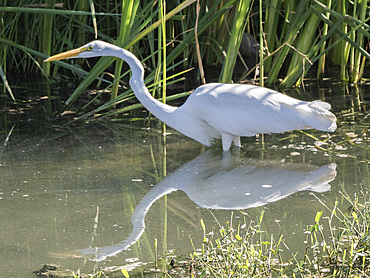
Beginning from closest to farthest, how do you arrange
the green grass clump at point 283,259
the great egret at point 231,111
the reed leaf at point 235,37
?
1. the green grass clump at point 283,259
2. the great egret at point 231,111
3. the reed leaf at point 235,37

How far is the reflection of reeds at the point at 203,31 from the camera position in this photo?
16.0 feet

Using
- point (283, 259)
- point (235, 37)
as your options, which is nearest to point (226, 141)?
point (235, 37)

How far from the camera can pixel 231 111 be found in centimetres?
431

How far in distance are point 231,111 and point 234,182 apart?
67 cm

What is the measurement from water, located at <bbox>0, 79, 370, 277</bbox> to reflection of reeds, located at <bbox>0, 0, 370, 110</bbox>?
0.56m

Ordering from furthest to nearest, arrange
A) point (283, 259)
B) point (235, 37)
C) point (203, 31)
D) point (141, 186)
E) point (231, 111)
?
point (203, 31) < point (235, 37) < point (231, 111) < point (141, 186) < point (283, 259)

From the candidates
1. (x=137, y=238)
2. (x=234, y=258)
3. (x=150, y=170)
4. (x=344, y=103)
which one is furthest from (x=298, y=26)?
(x=234, y=258)

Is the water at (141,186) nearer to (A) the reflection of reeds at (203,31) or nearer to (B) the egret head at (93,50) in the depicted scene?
(A) the reflection of reeds at (203,31)

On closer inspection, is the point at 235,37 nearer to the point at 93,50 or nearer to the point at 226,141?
the point at 226,141

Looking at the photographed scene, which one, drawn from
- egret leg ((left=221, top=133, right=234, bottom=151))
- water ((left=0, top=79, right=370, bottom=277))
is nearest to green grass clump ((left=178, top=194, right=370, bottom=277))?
water ((left=0, top=79, right=370, bottom=277))

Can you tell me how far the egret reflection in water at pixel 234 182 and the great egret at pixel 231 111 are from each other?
221 millimetres

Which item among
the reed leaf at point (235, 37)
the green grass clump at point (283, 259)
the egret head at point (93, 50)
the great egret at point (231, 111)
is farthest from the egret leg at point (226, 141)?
the green grass clump at point (283, 259)

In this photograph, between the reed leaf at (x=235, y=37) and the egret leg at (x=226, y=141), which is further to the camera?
the reed leaf at (x=235, y=37)

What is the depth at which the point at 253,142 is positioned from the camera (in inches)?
186
